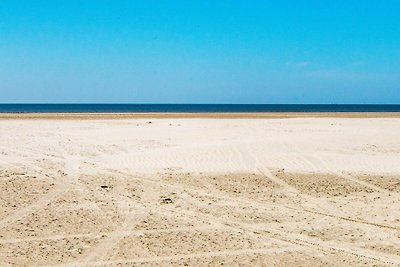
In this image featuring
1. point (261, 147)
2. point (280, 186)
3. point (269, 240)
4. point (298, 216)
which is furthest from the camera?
point (261, 147)

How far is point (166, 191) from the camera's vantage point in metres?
10.2

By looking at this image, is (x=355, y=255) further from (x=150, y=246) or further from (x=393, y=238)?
(x=150, y=246)

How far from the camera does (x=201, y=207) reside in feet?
28.9

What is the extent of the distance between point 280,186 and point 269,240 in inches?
161

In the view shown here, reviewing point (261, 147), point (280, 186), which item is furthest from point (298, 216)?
point (261, 147)

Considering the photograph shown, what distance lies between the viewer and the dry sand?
6.30 m

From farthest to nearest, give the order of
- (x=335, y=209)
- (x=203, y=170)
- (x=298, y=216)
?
(x=203, y=170)
(x=335, y=209)
(x=298, y=216)

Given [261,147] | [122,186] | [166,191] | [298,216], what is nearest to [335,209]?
[298,216]

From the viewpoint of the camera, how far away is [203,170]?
13.0 meters

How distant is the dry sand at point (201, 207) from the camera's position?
248 inches

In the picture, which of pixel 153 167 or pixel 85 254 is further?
pixel 153 167

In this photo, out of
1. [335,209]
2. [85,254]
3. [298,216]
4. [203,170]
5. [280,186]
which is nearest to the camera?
[85,254]

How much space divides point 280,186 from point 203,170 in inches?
105

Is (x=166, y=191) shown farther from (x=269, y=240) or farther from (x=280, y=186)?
(x=269, y=240)
